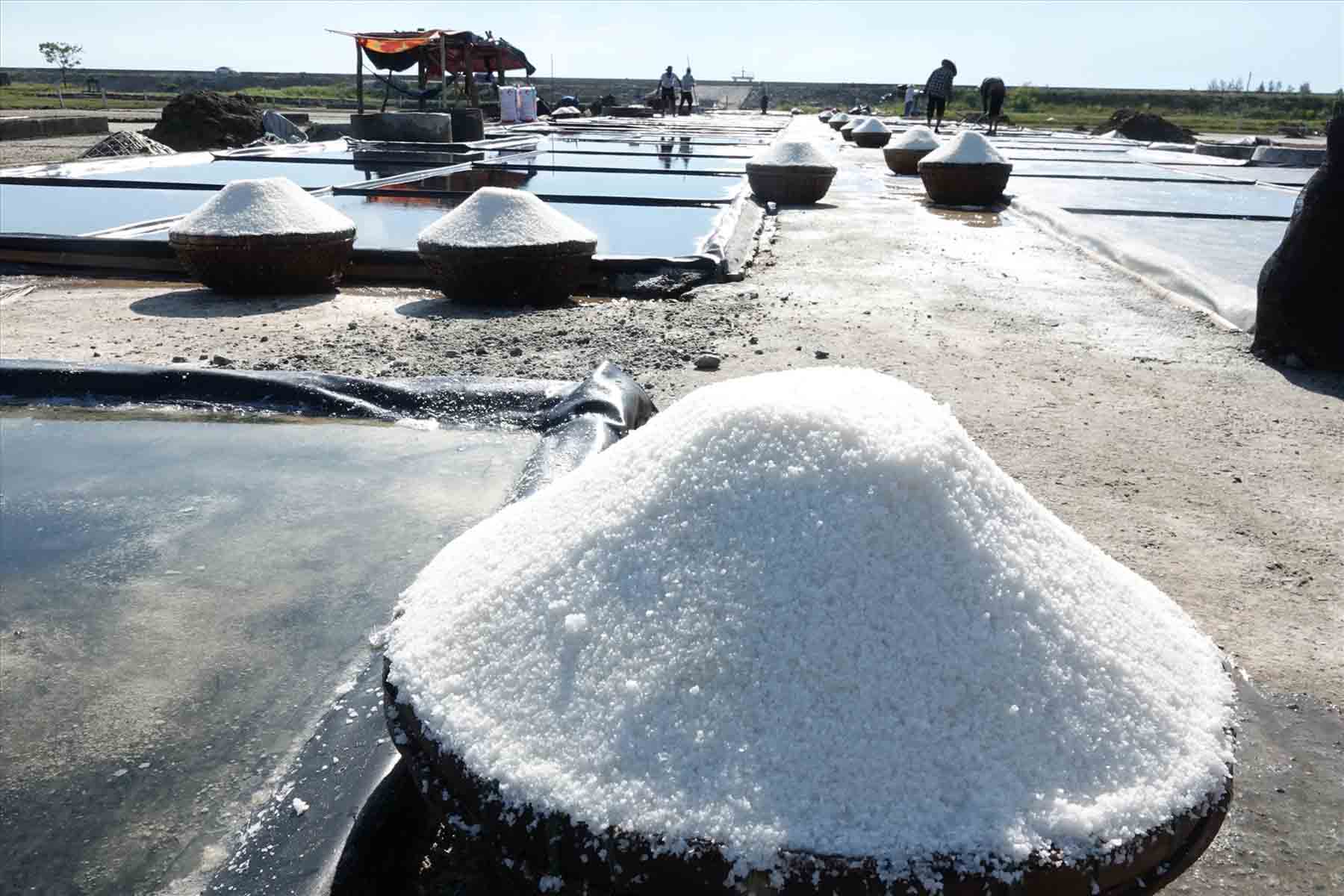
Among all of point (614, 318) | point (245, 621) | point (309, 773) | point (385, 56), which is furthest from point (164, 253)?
point (385, 56)

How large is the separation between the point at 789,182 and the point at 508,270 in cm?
511

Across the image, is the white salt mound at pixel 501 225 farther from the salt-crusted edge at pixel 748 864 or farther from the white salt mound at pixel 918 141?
the white salt mound at pixel 918 141

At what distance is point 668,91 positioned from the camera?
1207 inches

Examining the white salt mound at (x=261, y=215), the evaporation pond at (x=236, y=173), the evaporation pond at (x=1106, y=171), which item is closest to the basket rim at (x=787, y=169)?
the evaporation pond at (x=1106, y=171)

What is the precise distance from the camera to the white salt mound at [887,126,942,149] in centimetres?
1316

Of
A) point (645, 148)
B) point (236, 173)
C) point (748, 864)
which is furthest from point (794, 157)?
point (748, 864)

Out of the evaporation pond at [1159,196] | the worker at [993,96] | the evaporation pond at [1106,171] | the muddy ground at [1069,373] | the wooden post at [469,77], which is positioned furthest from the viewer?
the worker at [993,96]

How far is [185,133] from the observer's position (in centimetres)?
1741

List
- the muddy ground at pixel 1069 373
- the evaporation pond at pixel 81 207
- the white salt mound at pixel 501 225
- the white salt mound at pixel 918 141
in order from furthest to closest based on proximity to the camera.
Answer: the white salt mound at pixel 918 141 → the evaporation pond at pixel 81 207 → the white salt mound at pixel 501 225 → the muddy ground at pixel 1069 373

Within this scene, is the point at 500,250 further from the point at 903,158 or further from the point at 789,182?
the point at 903,158

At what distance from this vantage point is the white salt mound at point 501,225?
530 centimetres

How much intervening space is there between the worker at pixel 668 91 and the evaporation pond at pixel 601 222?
2302cm

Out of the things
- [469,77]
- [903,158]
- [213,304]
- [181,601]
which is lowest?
[181,601]

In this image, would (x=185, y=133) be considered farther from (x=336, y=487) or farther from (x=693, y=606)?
(x=693, y=606)
